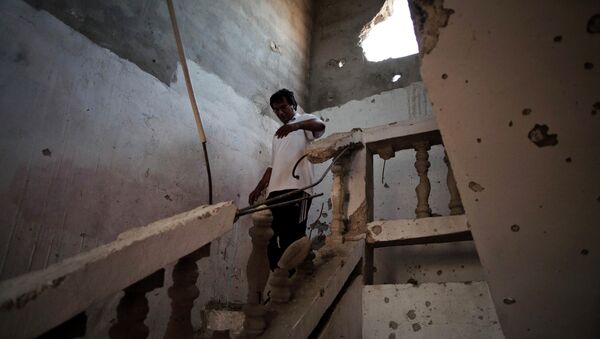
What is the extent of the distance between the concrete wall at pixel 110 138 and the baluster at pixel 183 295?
49.3 inches

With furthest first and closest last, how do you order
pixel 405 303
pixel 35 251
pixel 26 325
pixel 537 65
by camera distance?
1. pixel 35 251
2. pixel 405 303
3. pixel 537 65
4. pixel 26 325

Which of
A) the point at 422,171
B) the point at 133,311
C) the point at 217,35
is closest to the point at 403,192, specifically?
the point at 422,171

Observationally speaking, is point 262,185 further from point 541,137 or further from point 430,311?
point 541,137

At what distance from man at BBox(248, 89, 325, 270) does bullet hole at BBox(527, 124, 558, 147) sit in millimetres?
1549

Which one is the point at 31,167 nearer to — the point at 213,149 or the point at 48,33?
the point at 48,33

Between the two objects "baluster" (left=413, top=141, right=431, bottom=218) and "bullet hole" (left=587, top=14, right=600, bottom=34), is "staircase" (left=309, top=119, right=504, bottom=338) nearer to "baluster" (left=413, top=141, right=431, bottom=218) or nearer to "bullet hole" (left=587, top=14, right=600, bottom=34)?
"baluster" (left=413, top=141, right=431, bottom=218)

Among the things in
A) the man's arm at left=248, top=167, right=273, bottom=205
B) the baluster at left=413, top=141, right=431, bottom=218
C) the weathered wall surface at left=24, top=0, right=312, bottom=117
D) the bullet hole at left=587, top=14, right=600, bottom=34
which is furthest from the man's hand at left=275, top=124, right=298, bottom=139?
the bullet hole at left=587, top=14, right=600, bottom=34

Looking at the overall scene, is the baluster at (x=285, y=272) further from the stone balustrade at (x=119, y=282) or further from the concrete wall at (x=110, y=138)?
the concrete wall at (x=110, y=138)

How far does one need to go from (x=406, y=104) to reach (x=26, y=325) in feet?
12.8

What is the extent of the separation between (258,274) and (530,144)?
103 cm

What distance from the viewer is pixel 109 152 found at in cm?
243

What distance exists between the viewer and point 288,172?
2.66 m

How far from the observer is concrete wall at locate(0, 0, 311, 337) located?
2.01m

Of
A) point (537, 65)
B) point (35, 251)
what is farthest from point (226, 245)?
point (537, 65)
